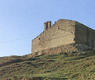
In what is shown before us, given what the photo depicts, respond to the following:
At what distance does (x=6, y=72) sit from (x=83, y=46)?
55.3 ft

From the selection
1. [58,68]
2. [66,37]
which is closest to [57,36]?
[66,37]

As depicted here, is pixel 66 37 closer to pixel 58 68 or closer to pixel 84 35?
pixel 84 35

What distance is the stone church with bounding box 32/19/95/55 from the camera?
5268 centimetres

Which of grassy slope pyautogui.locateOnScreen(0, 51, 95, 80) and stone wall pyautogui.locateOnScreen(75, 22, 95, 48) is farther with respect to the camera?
stone wall pyautogui.locateOnScreen(75, 22, 95, 48)

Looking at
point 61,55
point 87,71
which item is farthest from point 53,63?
point 87,71

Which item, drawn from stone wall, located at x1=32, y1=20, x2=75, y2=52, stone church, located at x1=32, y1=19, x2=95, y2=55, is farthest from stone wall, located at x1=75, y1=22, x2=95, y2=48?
stone wall, located at x1=32, y1=20, x2=75, y2=52

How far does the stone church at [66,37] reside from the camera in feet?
173

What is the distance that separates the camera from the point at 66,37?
178ft

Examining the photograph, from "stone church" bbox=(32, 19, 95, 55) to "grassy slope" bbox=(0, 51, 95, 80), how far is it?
405 centimetres

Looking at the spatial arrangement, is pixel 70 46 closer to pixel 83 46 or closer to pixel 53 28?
pixel 83 46

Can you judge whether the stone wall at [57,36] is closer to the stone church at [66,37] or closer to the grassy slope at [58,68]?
the stone church at [66,37]

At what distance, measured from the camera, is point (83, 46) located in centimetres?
5231

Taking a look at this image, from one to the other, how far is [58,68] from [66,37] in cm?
1520

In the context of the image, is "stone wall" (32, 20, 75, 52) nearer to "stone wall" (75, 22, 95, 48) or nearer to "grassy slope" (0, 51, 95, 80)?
"stone wall" (75, 22, 95, 48)
